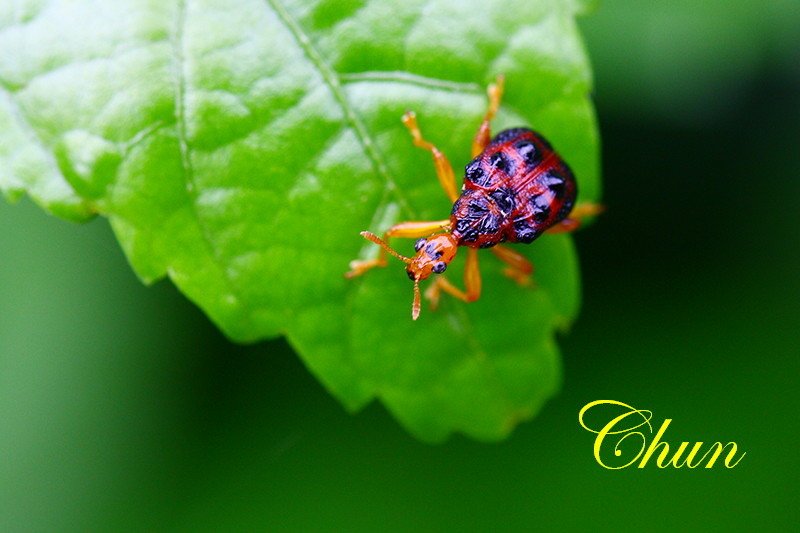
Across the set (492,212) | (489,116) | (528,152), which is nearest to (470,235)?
(492,212)

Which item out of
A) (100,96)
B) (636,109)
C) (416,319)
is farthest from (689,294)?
(100,96)

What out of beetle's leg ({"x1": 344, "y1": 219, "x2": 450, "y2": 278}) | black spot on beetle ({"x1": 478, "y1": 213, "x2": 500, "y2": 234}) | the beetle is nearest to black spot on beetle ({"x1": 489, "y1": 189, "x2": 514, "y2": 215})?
the beetle

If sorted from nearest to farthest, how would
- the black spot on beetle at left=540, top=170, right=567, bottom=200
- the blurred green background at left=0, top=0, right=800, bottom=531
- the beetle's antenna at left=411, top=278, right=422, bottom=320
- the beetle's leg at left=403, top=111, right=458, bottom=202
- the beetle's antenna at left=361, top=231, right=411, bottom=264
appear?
the beetle's leg at left=403, top=111, right=458, bottom=202 < the beetle's antenna at left=361, top=231, right=411, bottom=264 < the beetle's antenna at left=411, top=278, right=422, bottom=320 < the black spot on beetle at left=540, top=170, right=567, bottom=200 < the blurred green background at left=0, top=0, right=800, bottom=531

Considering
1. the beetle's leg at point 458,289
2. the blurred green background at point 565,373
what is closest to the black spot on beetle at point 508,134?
the beetle's leg at point 458,289

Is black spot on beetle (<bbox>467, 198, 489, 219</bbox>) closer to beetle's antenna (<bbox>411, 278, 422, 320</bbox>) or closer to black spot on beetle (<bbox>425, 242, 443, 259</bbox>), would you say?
black spot on beetle (<bbox>425, 242, 443, 259</bbox>)

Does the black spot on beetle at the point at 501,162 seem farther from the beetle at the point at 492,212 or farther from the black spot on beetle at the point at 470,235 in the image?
the black spot on beetle at the point at 470,235

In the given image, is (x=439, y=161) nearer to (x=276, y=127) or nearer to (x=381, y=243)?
(x=381, y=243)

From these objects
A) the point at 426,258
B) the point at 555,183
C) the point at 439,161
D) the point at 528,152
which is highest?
the point at 439,161
